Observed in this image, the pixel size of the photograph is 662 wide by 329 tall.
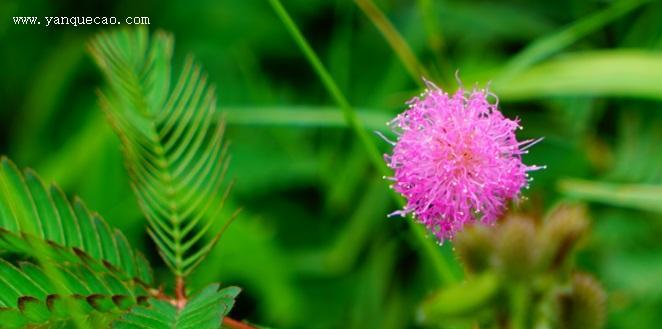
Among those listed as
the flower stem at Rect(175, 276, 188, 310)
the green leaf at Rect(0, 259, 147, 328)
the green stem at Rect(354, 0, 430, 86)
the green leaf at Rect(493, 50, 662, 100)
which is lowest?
the green leaf at Rect(0, 259, 147, 328)

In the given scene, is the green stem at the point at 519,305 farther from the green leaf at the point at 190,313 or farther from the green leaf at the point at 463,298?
the green leaf at the point at 190,313

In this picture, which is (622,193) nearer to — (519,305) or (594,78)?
Result: (594,78)

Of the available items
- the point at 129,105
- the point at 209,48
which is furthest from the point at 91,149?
the point at 129,105

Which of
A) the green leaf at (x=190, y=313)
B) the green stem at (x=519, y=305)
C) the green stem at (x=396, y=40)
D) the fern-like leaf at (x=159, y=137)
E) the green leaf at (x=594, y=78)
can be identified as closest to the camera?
the green leaf at (x=190, y=313)

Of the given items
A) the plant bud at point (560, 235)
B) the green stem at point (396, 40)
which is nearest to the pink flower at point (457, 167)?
the plant bud at point (560, 235)

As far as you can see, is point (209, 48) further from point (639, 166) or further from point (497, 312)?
point (497, 312)

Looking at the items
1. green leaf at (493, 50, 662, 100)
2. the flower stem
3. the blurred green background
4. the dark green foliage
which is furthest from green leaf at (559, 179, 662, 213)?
the flower stem

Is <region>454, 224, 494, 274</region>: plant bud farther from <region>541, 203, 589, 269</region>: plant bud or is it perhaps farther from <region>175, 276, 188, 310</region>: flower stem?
<region>175, 276, 188, 310</region>: flower stem
